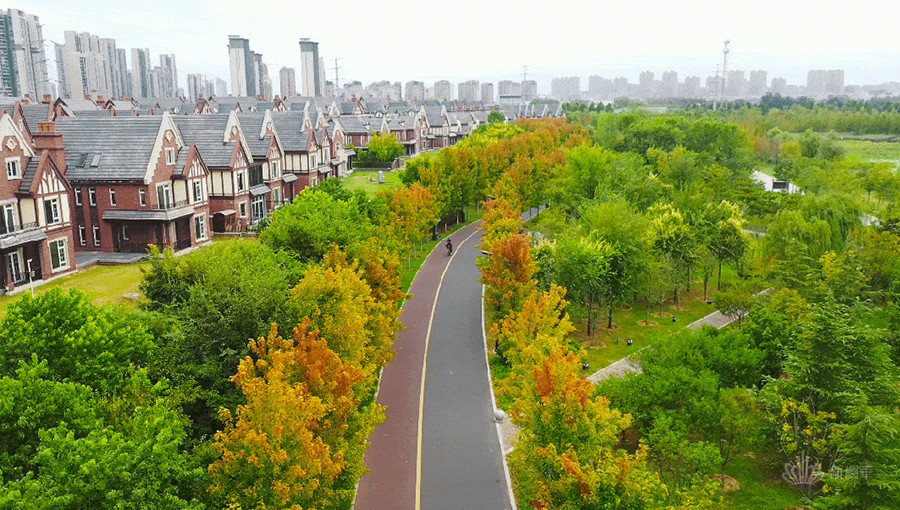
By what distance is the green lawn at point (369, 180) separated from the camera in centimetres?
7456

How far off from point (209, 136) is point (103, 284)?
60.7ft

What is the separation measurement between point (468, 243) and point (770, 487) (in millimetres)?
37142

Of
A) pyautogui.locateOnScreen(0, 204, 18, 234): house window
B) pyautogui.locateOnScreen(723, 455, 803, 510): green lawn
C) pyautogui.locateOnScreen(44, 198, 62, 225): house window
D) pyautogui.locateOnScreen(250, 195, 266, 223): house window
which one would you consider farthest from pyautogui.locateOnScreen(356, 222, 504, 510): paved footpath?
pyautogui.locateOnScreen(0, 204, 18, 234): house window

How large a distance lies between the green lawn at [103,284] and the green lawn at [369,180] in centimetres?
3422

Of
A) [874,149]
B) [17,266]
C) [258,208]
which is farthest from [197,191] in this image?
[874,149]

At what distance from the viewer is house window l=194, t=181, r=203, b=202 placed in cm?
4700

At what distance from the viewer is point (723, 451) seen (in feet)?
80.2

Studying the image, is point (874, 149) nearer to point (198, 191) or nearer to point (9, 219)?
point (198, 191)

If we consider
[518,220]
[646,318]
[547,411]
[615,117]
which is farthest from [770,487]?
[615,117]

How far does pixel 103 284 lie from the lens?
3659 centimetres

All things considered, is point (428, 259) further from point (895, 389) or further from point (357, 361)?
point (895, 389)

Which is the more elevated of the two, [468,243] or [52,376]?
[52,376]

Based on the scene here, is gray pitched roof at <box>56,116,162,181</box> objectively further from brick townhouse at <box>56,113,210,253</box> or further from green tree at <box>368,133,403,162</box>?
green tree at <box>368,133,403,162</box>

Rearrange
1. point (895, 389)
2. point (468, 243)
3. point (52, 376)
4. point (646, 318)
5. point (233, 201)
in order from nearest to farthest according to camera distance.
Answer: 1. point (52, 376)
2. point (895, 389)
3. point (646, 318)
4. point (233, 201)
5. point (468, 243)
